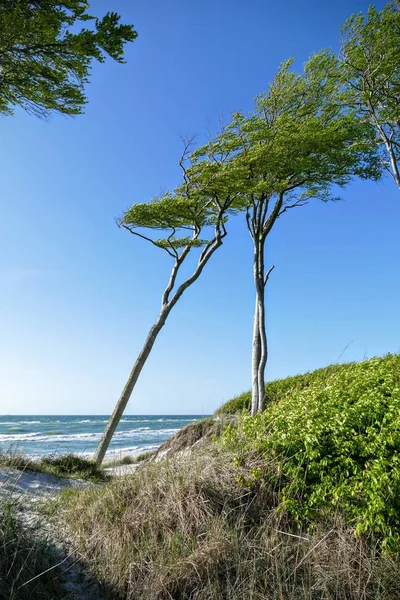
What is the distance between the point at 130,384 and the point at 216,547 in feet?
26.4

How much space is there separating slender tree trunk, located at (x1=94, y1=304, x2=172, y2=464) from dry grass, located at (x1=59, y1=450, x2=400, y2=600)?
19.9ft

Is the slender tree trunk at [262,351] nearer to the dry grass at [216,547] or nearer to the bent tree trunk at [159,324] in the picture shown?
the bent tree trunk at [159,324]

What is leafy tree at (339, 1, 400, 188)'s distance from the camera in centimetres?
1284

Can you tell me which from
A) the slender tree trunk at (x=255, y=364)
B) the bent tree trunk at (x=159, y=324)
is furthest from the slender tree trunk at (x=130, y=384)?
the slender tree trunk at (x=255, y=364)

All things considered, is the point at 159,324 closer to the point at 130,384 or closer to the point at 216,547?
the point at 130,384

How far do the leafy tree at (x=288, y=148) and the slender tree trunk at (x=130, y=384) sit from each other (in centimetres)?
280

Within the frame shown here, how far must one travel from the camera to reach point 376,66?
43.2ft

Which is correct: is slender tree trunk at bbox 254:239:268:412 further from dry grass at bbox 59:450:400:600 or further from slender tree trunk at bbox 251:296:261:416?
dry grass at bbox 59:450:400:600

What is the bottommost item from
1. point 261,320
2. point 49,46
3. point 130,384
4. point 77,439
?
point 77,439

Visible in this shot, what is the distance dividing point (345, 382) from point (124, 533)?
418 cm

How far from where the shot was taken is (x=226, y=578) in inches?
169

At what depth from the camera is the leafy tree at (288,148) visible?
43.3 feet

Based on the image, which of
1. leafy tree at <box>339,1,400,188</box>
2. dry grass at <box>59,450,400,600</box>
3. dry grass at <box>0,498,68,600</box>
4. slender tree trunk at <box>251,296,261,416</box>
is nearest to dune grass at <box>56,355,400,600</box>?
dry grass at <box>59,450,400,600</box>

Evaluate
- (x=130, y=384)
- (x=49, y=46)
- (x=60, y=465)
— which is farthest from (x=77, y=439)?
(x=49, y=46)
